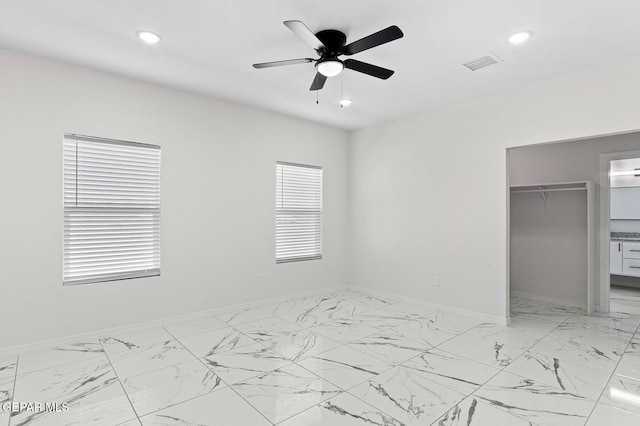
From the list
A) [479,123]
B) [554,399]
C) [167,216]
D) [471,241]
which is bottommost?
[554,399]

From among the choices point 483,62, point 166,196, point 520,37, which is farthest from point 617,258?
point 166,196

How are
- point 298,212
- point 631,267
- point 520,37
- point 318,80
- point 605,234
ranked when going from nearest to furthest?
point 520,37 → point 318,80 → point 605,234 → point 298,212 → point 631,267

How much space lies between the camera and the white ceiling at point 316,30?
8.09ft

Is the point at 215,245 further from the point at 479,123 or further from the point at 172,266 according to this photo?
the point at 479,123

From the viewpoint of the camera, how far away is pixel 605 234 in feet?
14.9

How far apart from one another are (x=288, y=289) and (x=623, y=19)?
15.2ft

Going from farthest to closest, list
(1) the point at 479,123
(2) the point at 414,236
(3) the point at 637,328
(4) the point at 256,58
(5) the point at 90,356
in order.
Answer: (2) the point at 414,236 < (1) the point at 479,123 < (3) the point at 637,328 < (4) the point at 256,58 < (5) the point at 90,356

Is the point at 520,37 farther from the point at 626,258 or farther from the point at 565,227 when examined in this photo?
the point at 626,258

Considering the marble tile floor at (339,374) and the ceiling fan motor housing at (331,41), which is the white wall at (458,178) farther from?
the ceiling fan motor housing at (331,41)

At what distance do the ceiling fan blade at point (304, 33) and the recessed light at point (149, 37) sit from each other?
1339mm

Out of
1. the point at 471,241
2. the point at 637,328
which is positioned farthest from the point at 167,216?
the point at 637,328

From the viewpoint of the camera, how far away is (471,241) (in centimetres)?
442

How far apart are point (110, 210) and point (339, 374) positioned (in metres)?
2.91

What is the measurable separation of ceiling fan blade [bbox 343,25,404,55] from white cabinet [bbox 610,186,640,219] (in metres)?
6.36
